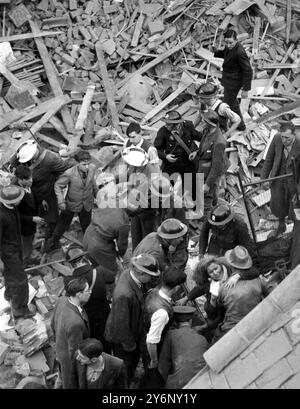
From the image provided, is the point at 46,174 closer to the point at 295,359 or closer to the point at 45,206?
the point at 45,206

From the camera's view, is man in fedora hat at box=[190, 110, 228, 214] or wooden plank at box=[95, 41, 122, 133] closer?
man in fedora hat at box=[190, 110, 228, 214]

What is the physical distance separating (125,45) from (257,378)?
9.62 m

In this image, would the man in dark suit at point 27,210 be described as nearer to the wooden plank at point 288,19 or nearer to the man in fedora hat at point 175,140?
the man in fedora hat at point 175,140

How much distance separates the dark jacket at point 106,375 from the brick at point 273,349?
174cm

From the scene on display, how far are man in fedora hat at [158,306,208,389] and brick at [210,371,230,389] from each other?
99cm

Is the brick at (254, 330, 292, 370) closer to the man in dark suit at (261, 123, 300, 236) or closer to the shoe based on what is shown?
the man in dark suit at (261, 123, 300, 236)

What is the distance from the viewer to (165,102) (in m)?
13.2

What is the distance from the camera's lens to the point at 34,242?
10.8m

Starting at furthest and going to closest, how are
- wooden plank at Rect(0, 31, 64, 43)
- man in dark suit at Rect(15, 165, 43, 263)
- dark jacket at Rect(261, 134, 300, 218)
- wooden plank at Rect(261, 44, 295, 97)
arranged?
wooden plank at Rect(261, 44, 295, 97) → wooden plank at Rect(0, 31, 64, 43) → dark jacket at Rect(261, 134, 300, 218) → man in dark suit at Rect(15, 165, 43, 263)

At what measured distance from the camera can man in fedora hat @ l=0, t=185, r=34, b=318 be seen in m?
8.53

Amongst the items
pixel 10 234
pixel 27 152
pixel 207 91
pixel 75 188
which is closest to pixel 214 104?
pixel 207 91

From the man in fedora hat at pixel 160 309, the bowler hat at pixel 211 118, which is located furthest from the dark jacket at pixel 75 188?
the man in fedora hat at pixel 160 309

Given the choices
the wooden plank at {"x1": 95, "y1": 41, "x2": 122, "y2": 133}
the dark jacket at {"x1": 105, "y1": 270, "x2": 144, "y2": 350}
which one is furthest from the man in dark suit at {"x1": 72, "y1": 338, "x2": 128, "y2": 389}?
the wooden plank at {"x1": 95, "y1": 41, "x2": 122, "y2": 133}
